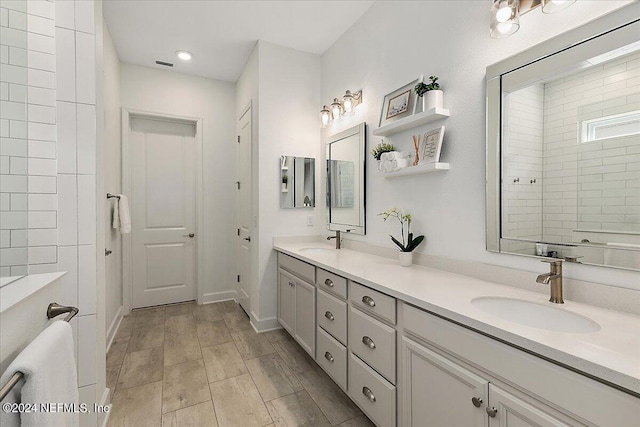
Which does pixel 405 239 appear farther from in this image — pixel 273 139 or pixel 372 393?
pixel 273 139

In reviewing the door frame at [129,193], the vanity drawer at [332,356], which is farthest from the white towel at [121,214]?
the vanity drawer at [332,356]

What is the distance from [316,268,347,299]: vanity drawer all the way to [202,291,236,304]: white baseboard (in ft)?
7.36

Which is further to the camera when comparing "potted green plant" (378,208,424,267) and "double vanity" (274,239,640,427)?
"potted green plant" (378,208,424,267)

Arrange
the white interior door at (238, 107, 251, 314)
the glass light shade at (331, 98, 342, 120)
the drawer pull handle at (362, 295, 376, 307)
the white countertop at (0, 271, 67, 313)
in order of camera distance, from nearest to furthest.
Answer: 1. the white countertop at (0, 271, 67, 313)
2. the drawer pull handle at (362, 295, 376, 307)
3. the glass light shade at (331, 98, 342, 120)
4. the white interior door at (238, 107, 251, 314)

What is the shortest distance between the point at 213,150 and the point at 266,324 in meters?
2.26

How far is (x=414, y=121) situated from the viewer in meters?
1.90

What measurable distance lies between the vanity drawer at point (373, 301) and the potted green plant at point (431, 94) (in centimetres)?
115

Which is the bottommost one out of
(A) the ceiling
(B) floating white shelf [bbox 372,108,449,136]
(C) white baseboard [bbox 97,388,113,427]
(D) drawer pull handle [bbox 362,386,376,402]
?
(C) white baseboard [bbox 97,388,113,427]

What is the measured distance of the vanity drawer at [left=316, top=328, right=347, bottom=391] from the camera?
6.03 ft

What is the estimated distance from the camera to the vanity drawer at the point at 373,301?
1.44 metres

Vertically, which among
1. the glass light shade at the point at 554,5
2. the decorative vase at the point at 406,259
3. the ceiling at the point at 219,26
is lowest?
the decorative vase at the point at 406,259

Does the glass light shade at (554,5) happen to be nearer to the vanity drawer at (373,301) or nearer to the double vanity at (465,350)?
the double vanity at (465,350)

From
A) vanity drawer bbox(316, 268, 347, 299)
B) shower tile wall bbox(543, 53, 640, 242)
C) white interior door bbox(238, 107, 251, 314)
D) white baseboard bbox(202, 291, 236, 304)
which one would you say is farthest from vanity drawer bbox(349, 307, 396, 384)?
white baseboard bbox(202, 291, 236, 304)

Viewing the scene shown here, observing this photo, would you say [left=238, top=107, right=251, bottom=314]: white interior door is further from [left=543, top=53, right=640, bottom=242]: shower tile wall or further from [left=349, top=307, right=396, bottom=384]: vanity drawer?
[left=543, top=53, right=640, bottom=242]: shower tile wall
